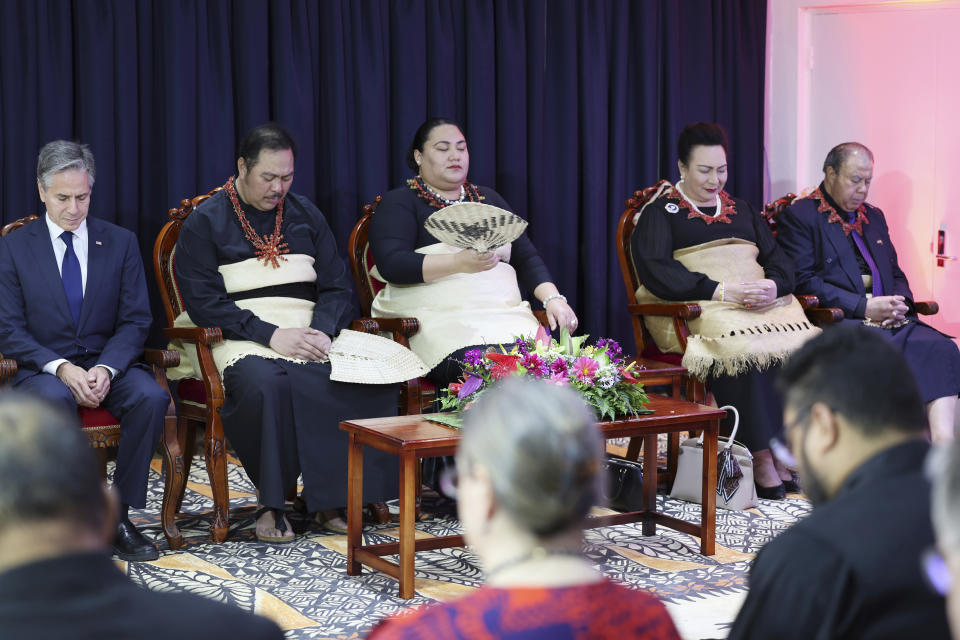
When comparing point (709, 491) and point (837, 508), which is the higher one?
point (837, 508)

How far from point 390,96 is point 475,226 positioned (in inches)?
52.0

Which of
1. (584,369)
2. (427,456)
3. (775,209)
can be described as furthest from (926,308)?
(427,456)

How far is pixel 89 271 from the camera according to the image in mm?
4023

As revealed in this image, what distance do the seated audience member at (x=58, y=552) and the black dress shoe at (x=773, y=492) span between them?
375 cm

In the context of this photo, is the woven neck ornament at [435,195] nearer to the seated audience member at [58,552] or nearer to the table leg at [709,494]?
the table leg at [709,494]

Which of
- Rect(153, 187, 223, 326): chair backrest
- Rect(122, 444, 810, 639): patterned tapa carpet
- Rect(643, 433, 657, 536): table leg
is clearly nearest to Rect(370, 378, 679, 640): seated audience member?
Rect(122, 444, 810, 639): patterned tapa carpet

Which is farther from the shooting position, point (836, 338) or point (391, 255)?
point (391, 255)

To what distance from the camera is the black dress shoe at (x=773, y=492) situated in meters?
4.61

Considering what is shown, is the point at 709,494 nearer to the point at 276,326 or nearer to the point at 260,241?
the point at 276,326

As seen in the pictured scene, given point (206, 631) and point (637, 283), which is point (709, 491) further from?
point (206, 631)

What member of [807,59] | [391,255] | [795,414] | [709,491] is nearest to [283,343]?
[391,255]

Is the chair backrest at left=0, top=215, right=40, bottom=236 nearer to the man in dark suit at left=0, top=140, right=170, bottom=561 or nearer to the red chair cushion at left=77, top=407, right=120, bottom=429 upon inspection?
the man in dark suit at left=0, top=140, right=170, bottom=561

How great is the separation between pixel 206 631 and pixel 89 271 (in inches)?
122

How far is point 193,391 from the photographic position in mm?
4145
